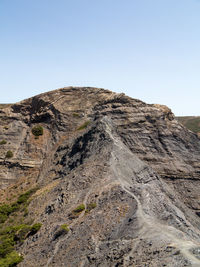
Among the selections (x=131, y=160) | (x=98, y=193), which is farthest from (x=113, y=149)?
(x=98, y=193)

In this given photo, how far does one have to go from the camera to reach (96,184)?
1244 inches

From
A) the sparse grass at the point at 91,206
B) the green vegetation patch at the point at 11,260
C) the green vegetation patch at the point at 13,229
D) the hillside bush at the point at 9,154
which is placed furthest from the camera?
the hillside bush at the point at 9,154

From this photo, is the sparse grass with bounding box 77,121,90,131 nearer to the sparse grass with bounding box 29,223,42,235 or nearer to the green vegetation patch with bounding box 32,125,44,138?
the green vegetation patch with bounding box 32,125,44,138

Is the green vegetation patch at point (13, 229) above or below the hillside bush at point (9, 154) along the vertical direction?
below

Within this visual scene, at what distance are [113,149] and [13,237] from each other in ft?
56.5

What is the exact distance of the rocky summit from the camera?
2116 centimetres

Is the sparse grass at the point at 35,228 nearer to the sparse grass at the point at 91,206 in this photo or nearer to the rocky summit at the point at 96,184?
the rocky summit at the point at 96,184

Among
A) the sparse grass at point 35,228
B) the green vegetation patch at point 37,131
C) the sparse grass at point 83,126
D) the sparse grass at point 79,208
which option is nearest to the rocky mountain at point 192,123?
the sparse grass at point 83,126

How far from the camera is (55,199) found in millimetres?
32844

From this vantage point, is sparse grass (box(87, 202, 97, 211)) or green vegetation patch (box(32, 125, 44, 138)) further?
green vegetation patch (box(32, 125, 44, 138))

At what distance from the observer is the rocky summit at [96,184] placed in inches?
833

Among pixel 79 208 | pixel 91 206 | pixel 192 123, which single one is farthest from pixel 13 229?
pixel 192 123

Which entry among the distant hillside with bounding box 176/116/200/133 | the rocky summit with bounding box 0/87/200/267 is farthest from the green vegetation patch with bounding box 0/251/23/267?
the distant hillside with bounding box 176/116/200/133

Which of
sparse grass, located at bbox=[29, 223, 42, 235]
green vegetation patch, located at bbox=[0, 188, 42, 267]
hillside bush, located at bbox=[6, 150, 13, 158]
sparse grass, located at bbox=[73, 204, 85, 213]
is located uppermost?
hillside bush, located at bbox=[6, 150, 13, 158]
